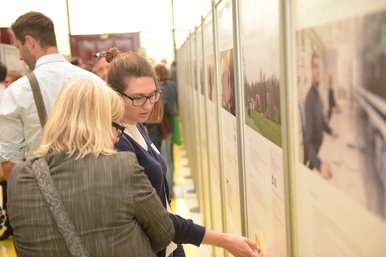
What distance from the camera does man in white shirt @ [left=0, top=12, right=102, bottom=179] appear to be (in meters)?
2.62

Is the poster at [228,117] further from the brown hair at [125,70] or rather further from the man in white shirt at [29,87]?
the man in white shirt at [29,87]

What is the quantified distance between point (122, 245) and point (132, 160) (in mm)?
266

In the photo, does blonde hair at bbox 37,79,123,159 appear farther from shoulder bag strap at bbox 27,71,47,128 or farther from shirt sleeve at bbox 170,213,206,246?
shoulder bag strap at bbox 27,71,47,128

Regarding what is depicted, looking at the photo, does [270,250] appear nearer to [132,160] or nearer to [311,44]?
[132,160]

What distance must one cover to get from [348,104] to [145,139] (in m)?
1.23

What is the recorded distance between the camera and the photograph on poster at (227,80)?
2.11 meters

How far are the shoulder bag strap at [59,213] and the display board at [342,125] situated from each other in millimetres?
667

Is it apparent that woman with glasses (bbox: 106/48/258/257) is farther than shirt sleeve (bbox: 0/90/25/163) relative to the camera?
No

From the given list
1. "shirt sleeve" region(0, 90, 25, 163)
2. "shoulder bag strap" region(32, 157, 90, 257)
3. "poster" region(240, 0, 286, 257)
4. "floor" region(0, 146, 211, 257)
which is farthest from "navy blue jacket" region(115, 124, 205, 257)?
"floor" region(0, 146, 211, 257)

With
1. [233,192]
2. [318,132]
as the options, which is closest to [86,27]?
[233,192]

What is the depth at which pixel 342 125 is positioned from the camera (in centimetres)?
87

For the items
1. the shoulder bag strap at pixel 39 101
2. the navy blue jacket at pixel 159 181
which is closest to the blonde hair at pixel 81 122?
the navy blue jacket at pixel 159 181

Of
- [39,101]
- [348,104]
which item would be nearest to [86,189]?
[348,104]

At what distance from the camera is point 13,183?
4.53 ft
